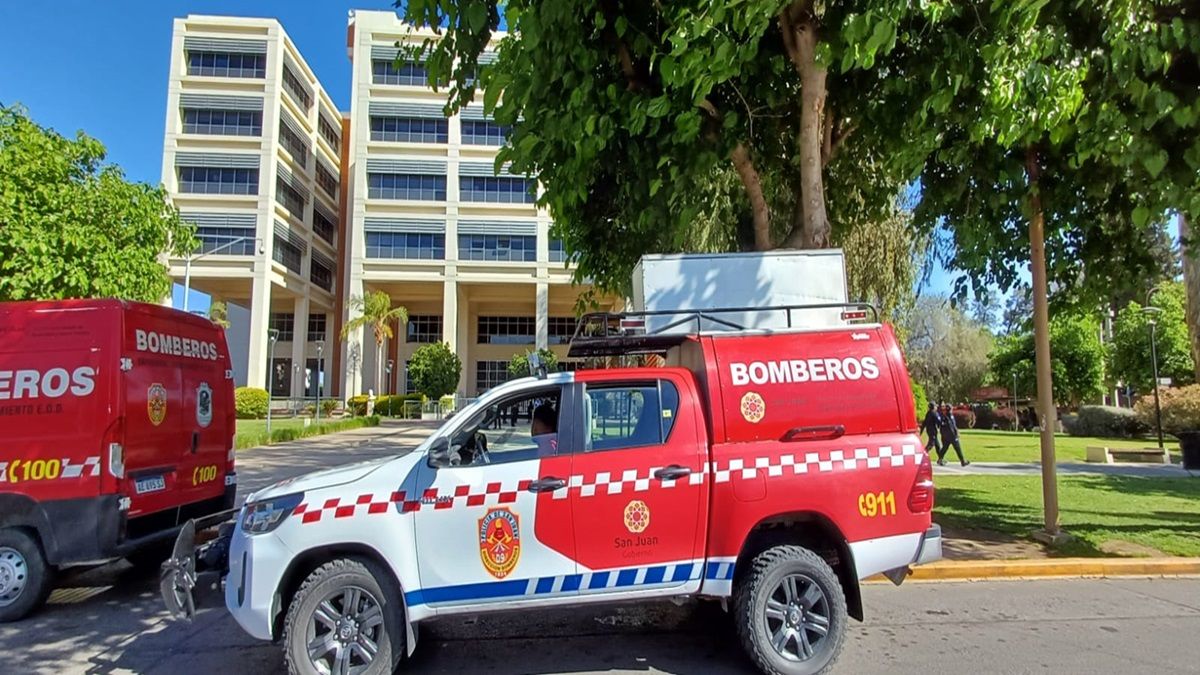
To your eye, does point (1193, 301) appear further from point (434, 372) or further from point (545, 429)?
point (434, 372)

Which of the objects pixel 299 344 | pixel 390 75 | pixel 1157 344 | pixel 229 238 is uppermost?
pixel 390 75

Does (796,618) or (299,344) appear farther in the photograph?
(299,344)

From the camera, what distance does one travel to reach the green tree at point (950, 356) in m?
47.3

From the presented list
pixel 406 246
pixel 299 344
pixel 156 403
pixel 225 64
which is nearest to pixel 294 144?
pixel 225 64

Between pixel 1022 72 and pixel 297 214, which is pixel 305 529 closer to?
pixel 1022 72

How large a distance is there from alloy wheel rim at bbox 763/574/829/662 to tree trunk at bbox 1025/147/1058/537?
5.50m

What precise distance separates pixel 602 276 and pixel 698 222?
497 centimetres

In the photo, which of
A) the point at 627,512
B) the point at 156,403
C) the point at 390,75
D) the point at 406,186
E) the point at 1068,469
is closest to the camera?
→ the point at 627,512

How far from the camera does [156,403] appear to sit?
6344mm

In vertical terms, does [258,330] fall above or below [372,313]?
below

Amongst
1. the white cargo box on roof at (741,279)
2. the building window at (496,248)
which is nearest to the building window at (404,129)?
the building window at (496,248)

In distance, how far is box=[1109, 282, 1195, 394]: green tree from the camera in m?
36.0

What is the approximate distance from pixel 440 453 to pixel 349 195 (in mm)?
51913

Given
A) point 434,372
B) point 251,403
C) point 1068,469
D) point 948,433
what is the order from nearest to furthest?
point 1068,469, point 948,433, point 251,403, point 434,372
